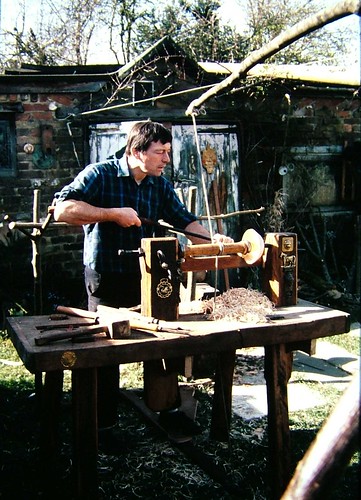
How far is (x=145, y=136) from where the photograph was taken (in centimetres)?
340

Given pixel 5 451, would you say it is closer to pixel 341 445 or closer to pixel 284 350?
pixel 284 350

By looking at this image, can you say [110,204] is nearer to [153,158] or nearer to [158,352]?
[153,158]

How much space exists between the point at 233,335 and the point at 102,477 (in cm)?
132

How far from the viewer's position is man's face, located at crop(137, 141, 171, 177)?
341 cm

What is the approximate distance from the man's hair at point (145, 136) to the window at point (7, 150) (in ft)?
12.4

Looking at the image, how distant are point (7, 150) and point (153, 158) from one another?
400 centimetres

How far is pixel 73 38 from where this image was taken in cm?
1450

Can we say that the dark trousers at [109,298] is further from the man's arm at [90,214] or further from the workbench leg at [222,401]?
the workbench leg at [222,401]

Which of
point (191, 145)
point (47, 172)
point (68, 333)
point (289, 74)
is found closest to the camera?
point (68, 333)

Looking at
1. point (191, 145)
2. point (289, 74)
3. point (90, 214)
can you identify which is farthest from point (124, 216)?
point (289, 74)

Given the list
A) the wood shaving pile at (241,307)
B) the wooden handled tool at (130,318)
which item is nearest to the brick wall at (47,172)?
the wooden handled tool at (130,318)

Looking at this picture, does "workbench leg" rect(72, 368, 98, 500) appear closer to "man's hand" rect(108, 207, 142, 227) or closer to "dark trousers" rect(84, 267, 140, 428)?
"dark trousers" rect(84, 267, 140, 428)

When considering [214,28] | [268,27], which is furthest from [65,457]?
[268,27]

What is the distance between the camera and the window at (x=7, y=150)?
6.86 meters
